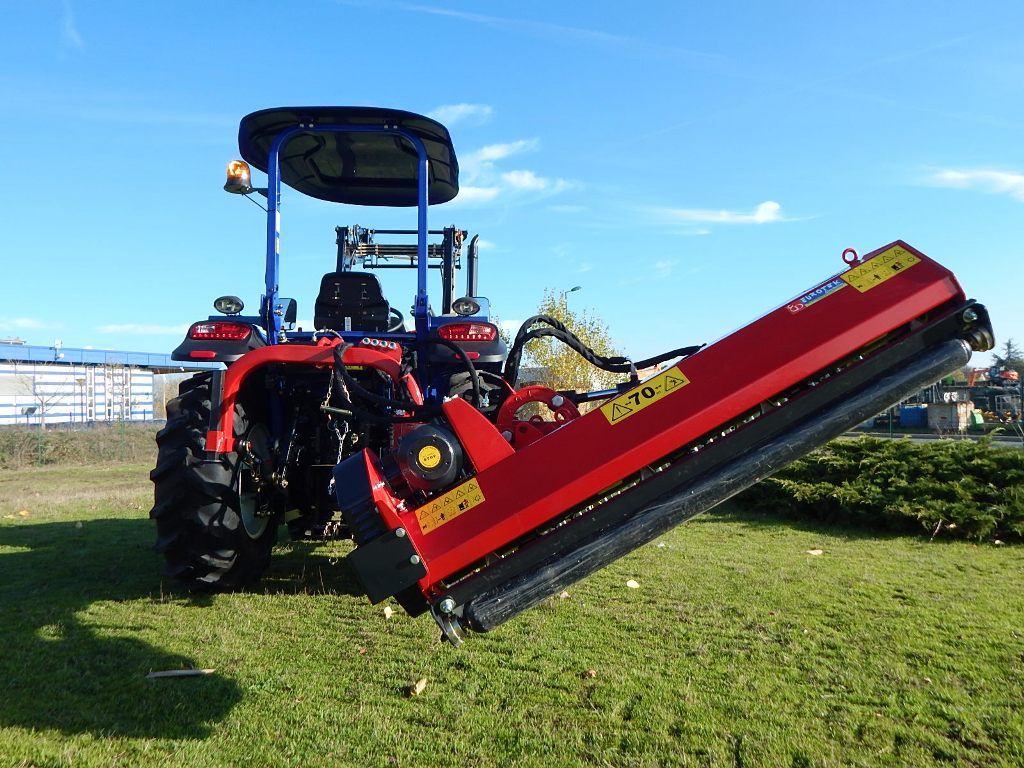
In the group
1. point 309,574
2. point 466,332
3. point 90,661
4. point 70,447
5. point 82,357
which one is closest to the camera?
point 90,661

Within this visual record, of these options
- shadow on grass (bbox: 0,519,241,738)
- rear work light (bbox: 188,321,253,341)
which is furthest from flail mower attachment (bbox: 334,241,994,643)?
rear work light (bbox: 188,321,253,341)

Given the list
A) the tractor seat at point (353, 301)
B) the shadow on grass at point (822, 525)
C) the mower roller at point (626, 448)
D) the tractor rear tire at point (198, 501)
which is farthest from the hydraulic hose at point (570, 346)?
the shadow on grass at point (822, 525)

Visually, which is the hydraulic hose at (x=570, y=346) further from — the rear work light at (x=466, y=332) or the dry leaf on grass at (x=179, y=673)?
the dry leaf on grass at (x=179, y=673)

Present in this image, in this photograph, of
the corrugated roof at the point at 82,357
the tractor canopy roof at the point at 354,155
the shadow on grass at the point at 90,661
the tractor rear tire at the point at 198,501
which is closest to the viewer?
the shadow on grass at the point at 90,661

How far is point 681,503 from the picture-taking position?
91.5 inches

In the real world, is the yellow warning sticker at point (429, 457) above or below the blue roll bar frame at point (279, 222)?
below

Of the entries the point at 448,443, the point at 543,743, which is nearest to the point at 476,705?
the point at 543,743

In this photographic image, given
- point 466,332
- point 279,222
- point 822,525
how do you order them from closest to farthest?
point 466,332 < point 279,222 < point 822,525

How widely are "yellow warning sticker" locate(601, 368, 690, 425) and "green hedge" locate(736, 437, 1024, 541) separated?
541cm

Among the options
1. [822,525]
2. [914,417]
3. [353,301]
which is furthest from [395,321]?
[914,417]

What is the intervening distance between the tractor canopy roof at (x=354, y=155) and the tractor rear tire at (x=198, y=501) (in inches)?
65.7

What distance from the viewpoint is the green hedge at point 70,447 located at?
1559 cm

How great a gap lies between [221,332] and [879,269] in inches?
132

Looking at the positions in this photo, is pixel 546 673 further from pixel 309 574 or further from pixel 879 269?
pixel 309 574
